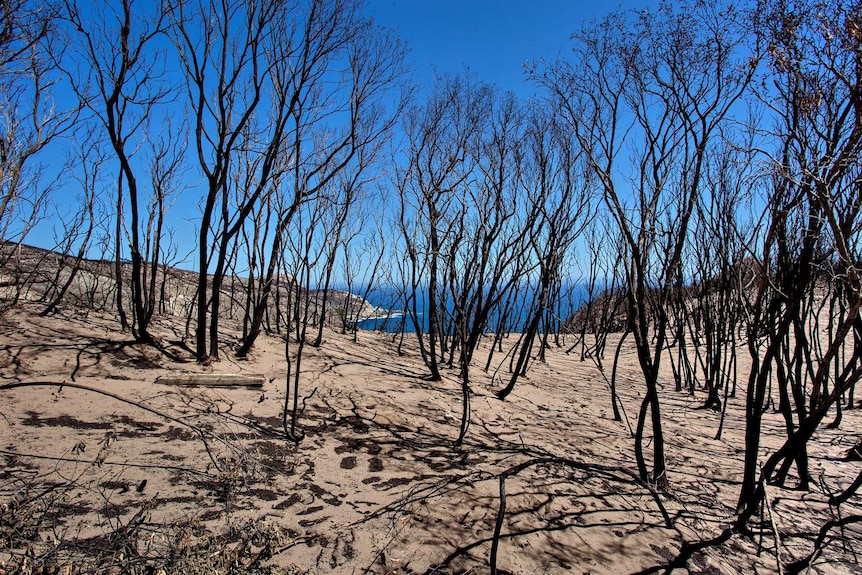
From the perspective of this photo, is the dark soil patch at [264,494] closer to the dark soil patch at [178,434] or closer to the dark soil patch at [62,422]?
the dark soil patch at [178,434]

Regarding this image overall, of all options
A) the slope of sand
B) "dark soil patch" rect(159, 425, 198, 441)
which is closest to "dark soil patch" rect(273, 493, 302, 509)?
the slope of sand

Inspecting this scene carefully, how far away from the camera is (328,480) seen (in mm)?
3480

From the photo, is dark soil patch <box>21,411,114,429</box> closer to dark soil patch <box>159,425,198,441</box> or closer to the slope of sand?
the slope of sand

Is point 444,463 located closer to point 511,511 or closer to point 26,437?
point 511,511

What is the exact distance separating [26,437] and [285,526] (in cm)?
216

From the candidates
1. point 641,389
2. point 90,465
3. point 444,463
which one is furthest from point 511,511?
point 641,389

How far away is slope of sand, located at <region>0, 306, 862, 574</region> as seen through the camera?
2557mm

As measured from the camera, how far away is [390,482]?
11.6 ft

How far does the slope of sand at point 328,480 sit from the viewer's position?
2.56 meters

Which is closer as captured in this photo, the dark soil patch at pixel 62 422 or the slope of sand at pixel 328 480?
the slope of sand at pixel 328 480

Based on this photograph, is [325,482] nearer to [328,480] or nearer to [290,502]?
[328,480]

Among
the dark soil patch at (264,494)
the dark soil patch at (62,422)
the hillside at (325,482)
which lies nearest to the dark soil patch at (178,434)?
the hillside at (325,482)

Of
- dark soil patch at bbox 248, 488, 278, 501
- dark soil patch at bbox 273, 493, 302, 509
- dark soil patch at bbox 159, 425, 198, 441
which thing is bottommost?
dark soil patch at bbox 273, 493, 302, 509

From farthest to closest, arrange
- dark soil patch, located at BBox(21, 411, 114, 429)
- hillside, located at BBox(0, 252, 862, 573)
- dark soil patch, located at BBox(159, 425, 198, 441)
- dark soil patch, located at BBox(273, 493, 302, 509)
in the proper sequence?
dark soil patch, located at BBox(159, 425, 198, 441) → dark soil patch, located at BBox(21, 411, 114, 429) → dark soil patch, located at BBox(273, 493, 302, 509) → hillside, located at BBox(0, 252, 862, 573)
